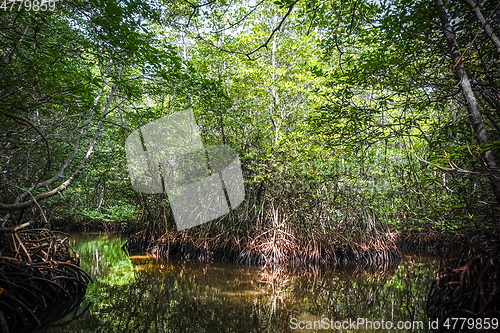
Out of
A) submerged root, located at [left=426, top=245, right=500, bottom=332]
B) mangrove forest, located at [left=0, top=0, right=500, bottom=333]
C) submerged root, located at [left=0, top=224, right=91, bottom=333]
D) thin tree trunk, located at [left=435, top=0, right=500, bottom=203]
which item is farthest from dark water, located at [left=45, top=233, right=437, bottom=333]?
thin tree trunk, located at [left=435, top=0, right=500, bottom=203]

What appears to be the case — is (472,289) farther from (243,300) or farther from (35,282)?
(35,282)

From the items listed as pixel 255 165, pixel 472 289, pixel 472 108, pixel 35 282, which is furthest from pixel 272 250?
pixel 472 108

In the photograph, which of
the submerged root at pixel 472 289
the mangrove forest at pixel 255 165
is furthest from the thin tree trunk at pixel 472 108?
the submerged root at pixel 472 289

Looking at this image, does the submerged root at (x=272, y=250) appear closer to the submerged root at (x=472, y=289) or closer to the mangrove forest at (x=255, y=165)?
the mangrove forest at (x=255, y=165)

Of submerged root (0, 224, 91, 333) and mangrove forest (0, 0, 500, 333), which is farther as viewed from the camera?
submerged root (0, 224, 91, 333)

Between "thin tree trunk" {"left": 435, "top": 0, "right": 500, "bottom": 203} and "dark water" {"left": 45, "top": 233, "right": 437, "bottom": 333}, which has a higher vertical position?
"thin tree trunk" {"left": 435, "top": 0, "right": 500, "bottom": 203}

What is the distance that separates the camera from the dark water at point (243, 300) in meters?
3.40

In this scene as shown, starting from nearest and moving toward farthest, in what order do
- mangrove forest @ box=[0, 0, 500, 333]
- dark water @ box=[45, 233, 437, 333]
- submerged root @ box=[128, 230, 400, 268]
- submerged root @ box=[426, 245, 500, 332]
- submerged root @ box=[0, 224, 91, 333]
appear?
submerged root @ box=[426, 245, 500, 332]
mangrove forest @ box=[0, 0, 500, 333]
submerged root @ box=[0, 224, 91, 333]
dark water @ box=[45, 233, 437, 333]
submerged root @ box=[128, 230, 400, 268]

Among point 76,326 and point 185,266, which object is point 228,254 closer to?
point 185,266

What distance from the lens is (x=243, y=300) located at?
4340mm

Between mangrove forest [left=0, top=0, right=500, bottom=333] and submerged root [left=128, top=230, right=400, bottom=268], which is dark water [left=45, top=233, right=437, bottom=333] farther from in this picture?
submerged root [left=128, top=230, right=400, bottom=268]

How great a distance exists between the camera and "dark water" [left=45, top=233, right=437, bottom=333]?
3404 millimetres

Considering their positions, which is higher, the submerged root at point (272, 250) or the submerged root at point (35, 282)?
the submerged root at point (35, 282)

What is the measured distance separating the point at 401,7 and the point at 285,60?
7242 mm
